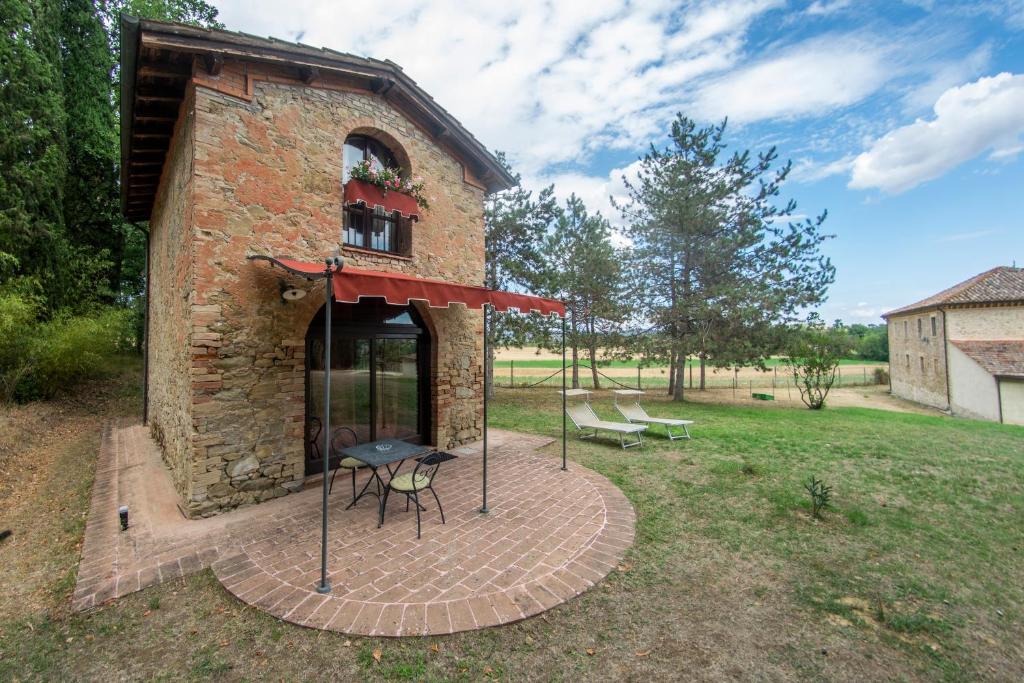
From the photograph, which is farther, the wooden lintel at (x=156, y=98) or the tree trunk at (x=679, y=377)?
the tree trunk at (x=679, y=377)

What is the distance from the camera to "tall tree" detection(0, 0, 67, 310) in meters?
12.5

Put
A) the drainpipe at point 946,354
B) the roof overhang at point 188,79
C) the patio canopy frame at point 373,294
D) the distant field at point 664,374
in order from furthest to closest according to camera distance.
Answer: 1. the drainpipe at point 946,354
2. the distant field at point 664,374
3. the roof overhang at point 188,79
4. the patio canopy frame at point 373,294

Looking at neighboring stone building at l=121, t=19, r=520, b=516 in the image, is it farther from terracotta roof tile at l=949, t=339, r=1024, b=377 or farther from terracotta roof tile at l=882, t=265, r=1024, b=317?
terracotta roof tile at l=882, t=265, r=1024, b=317

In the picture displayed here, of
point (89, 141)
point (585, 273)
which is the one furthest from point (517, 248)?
point (89, 141)

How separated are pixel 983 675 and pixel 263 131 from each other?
9974 millimetres

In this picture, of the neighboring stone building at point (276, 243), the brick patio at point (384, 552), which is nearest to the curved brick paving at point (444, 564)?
the brick patio at point (384, 552)

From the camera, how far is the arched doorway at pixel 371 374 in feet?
23.1

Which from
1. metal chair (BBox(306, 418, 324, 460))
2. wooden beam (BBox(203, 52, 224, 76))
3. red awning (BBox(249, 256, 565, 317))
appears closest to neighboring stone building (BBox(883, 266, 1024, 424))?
red awning (BBox(249, 256, 565, 317))

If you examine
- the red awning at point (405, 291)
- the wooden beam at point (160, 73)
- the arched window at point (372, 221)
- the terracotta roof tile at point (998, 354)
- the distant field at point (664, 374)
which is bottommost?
the distant field at point (664, 374)

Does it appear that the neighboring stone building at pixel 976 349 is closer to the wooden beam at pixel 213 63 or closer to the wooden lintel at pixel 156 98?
the wooden beam at pixel 213 63

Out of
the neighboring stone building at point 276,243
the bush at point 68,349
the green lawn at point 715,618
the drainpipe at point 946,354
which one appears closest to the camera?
the green lawn at point 715,618

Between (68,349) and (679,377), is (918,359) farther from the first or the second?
(68,349)

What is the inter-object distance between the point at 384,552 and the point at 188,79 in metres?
7.39

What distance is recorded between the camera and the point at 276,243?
626cm
